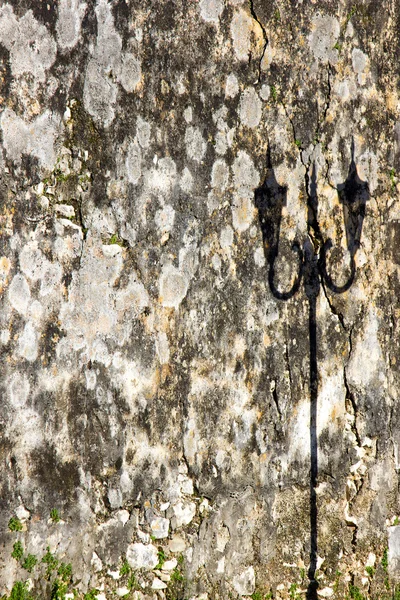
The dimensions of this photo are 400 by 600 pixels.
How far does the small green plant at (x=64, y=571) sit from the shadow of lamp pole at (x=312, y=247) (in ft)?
3.52

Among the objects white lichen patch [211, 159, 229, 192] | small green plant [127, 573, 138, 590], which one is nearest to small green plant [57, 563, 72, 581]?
small green plant [127, 573, 138, 590]

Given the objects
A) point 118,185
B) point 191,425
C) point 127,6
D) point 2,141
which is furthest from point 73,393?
point 127,6

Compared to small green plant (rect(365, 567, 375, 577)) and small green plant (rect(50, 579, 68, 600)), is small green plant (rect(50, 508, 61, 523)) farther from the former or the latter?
small green plant (rect(365, 567, 375, 577))

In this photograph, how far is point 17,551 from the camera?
2766 millimetres

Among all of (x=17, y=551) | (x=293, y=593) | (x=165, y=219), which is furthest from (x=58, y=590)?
(x=165, y=219)

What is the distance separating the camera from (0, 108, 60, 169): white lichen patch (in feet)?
9.26

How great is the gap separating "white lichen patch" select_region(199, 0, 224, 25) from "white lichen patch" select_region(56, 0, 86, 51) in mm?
527

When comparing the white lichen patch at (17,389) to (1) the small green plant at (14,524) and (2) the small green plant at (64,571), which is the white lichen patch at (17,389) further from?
(2) the small green plant at (64,571)

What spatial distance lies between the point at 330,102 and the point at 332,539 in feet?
6.59

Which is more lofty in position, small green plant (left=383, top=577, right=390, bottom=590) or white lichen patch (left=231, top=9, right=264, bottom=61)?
white lichen patch (left=231, top=9, right=264, bottom=61)

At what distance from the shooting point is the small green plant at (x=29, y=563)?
276 centimetres

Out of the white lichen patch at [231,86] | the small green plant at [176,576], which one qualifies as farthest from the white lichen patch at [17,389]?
the white lichen patch at [231,86]

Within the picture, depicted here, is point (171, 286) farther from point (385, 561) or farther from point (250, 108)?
point (385, 561)

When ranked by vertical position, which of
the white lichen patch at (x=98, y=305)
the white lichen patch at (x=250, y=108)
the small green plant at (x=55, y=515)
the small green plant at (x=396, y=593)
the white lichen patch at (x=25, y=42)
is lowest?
the small green plant at (x=396, y=593)
